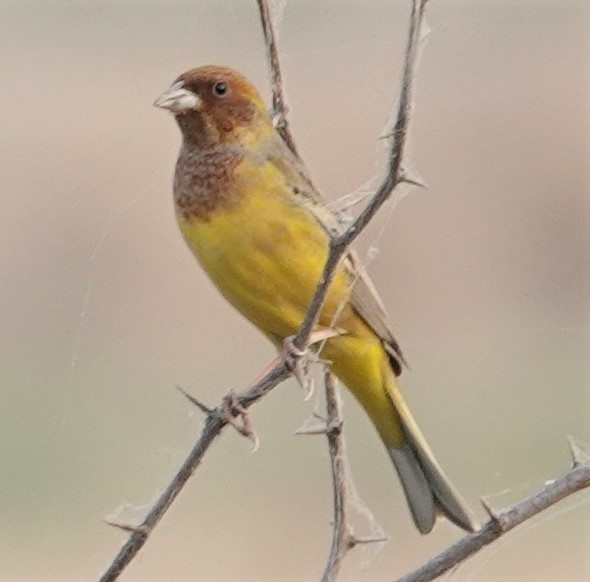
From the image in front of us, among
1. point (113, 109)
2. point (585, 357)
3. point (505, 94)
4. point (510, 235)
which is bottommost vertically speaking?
point (585, 357)

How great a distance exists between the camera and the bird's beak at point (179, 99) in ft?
6.71

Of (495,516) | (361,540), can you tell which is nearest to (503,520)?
(495,516)

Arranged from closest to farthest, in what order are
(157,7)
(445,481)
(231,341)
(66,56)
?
(445,481) < (157,7) < (66,56) < (231,341)

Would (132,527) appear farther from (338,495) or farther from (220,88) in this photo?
(220,88)

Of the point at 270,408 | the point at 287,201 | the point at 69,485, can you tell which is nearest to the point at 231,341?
the point at 270,408

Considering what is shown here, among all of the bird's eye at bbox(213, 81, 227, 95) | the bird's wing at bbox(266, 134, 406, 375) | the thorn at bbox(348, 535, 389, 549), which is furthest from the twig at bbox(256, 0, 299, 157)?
the thorn at bbox(348, 535, 389, 549)

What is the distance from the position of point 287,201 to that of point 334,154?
145cm

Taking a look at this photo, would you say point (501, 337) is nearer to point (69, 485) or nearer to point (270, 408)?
point (270, 408)

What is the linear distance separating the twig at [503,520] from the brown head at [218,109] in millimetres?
801

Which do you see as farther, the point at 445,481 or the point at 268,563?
the point at 268,563

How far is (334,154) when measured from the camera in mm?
3590

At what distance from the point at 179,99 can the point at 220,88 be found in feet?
0.43

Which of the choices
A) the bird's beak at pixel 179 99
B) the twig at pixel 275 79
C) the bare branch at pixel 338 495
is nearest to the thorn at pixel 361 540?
the bare branch at pixel 338 495

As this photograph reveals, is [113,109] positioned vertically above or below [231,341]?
above
